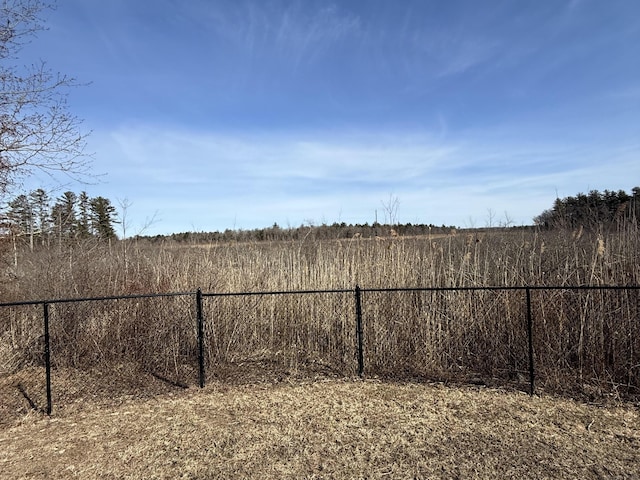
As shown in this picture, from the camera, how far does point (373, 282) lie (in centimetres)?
642

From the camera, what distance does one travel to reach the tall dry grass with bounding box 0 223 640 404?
4977 millimetres

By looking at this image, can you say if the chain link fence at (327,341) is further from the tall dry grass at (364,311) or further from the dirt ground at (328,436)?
the dirt ground at (328,436)

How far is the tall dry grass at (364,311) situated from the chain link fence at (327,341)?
0.7 inches

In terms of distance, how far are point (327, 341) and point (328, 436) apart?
99.5 inches

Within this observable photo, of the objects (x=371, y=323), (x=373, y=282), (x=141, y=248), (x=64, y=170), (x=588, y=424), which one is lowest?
(x=588, y=424)

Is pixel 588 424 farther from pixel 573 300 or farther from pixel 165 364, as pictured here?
pixel 165 364

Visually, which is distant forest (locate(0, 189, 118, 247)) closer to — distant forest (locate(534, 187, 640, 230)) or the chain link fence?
the chain link fence

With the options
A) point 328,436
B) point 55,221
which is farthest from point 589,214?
point 55,221

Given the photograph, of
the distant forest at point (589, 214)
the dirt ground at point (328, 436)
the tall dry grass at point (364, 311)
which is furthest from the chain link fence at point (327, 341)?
the distant forest at point (589, 214)

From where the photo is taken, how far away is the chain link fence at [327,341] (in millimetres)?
4758

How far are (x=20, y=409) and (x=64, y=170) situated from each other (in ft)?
10.7

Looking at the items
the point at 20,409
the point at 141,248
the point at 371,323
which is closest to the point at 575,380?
the point at 371,323

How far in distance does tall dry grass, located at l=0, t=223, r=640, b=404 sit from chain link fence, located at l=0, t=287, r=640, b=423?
0.02m

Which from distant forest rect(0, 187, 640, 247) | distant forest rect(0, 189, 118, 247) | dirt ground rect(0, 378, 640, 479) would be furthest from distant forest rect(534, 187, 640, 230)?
distant forest rect(0, 189, 118, 247)
